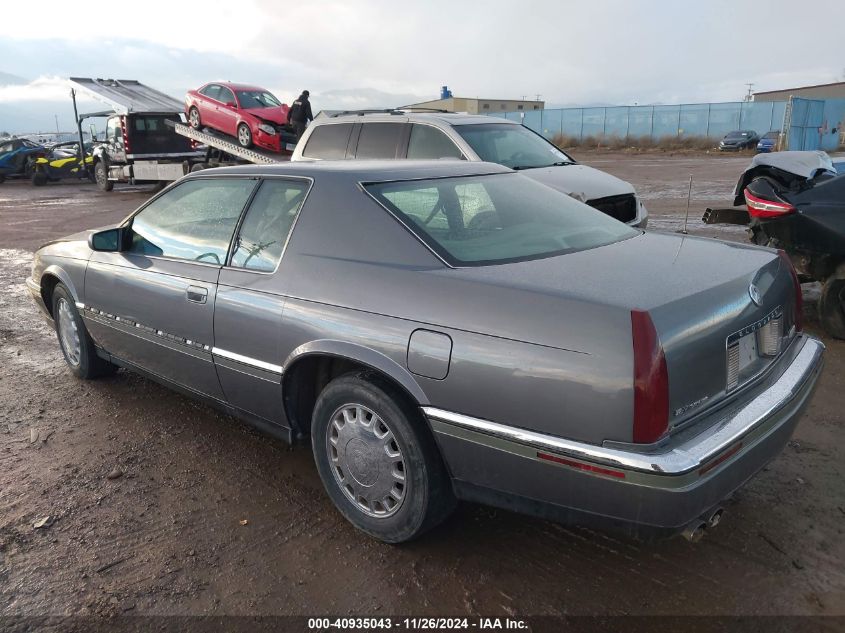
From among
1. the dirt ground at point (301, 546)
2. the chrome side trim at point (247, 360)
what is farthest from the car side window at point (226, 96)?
the chrome side trim at point (247, 360)

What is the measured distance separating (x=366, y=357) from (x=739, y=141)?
35.3 m

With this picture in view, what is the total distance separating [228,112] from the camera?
15602 millimetres

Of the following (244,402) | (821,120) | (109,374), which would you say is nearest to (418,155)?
(109,374)

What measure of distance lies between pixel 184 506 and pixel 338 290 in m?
1.35

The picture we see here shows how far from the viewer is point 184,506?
129 inches

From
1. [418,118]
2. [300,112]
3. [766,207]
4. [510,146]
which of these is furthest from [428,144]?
[300,112]

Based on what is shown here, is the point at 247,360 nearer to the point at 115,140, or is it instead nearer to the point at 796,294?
the point at 796,294

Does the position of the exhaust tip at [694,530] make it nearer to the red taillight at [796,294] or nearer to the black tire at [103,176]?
the red taillight at [796,294]

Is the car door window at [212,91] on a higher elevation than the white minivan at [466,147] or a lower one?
higher

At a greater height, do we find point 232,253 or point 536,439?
point 232,253

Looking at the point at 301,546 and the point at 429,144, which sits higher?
the point at 429,144

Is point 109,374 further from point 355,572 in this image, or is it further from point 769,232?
point 769,232

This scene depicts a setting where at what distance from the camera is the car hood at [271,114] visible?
49.7ft

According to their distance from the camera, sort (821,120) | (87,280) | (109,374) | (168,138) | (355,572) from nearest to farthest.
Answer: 1. (355,572)
2. (87,280)
3. (109,374)
4. (168,138)
5. (821,120)
